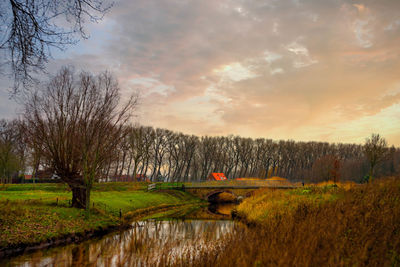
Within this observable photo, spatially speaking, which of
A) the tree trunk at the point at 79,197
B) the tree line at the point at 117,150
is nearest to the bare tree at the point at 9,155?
the tree line at the point at 117,150

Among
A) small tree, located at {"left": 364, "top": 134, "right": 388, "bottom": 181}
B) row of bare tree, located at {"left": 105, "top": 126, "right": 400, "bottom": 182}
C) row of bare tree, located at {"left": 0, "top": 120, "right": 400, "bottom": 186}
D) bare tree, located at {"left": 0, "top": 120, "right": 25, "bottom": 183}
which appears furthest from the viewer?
row of bare tree, located at {"left": 105, "top": 126, "right": 400, "bottom": 182}

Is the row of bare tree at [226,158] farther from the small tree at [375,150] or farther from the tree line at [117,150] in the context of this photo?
the small tree at [375,150]

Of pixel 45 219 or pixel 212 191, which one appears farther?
pixel 212 191

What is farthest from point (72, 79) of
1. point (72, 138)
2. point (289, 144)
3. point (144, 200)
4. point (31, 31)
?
point (289, 144)

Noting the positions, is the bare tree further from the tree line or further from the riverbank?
the riverbank

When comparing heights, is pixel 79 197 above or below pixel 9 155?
below

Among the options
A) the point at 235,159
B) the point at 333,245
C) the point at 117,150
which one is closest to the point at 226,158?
the point at 235,159

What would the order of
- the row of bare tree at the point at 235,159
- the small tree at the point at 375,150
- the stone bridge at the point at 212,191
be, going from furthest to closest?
the row of bare tree at the point at 235,159
the stone bridge at the point at 212,191
the small tree at the point at 375,150

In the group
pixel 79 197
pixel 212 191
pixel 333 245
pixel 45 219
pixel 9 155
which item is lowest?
pixel 212 191

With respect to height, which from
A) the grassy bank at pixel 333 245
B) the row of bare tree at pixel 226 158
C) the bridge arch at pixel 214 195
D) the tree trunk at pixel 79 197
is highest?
the row of bare tree at pixel 226 158

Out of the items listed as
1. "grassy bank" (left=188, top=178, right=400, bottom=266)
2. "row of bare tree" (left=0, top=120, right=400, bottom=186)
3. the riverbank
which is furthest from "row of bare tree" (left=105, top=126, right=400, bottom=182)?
"grassy bank" (left=188, top=178, right=400, bottom=266)

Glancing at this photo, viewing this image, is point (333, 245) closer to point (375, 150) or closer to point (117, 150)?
point (117, 150)

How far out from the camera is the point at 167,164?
70.9m

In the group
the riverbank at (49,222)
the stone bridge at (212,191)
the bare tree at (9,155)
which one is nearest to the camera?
the riverbank at (49,222)
